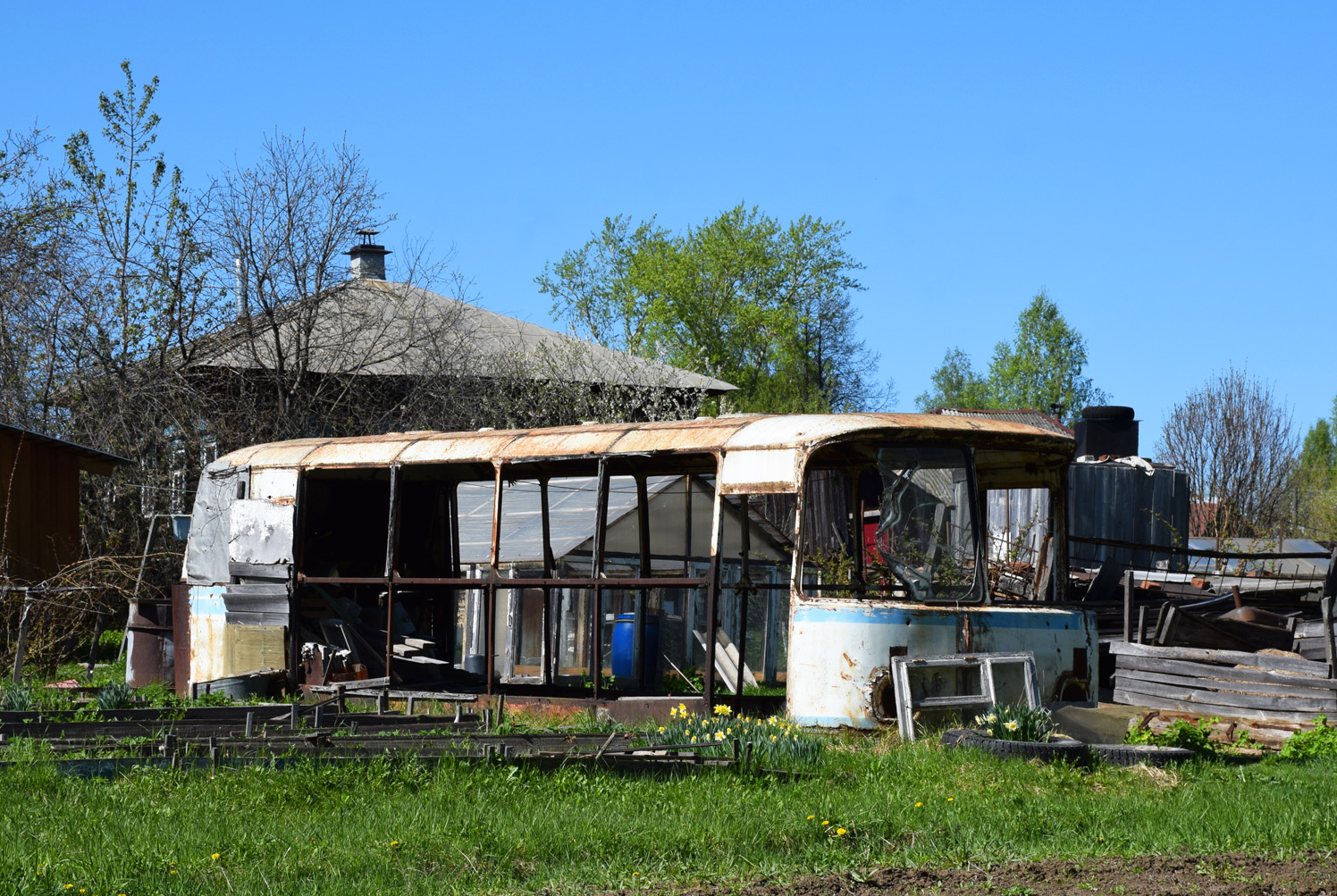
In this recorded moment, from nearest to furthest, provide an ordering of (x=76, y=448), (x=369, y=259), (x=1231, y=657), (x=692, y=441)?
(x=692, y=441) < (x=1231, y=657) < (x=76, y=448) < (x=369, y=259)

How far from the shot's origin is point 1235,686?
12.3m

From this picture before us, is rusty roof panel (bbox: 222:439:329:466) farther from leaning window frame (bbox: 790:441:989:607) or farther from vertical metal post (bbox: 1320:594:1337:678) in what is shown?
vertical metal post (bbox: 1320:594:1337:678)

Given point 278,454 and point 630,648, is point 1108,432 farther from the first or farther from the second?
point 278,454

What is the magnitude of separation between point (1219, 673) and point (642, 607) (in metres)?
5.53

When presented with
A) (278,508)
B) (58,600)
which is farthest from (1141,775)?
(58,600)

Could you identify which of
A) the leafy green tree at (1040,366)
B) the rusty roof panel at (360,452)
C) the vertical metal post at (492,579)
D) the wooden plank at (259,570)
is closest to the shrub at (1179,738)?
the vertical metal post at (492,579)

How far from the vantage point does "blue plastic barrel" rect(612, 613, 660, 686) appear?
15578 millimetres

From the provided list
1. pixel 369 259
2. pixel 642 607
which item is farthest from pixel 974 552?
pixel 369 259

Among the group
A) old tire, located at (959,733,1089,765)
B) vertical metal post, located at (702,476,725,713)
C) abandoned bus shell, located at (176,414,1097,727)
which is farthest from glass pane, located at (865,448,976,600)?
old tire, located at (959,733,1089,765)

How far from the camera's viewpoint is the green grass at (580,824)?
229 inches

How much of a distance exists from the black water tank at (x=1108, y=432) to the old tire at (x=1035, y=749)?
19839 mm

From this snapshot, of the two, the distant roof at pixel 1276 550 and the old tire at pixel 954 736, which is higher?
the distant roof at pixel 1276 550

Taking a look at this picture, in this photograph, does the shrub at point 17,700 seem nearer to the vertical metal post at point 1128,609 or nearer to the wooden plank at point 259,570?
the wooden plank at point 259,570

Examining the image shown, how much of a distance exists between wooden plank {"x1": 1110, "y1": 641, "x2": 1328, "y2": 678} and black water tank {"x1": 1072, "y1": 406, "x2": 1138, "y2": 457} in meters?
15.2
